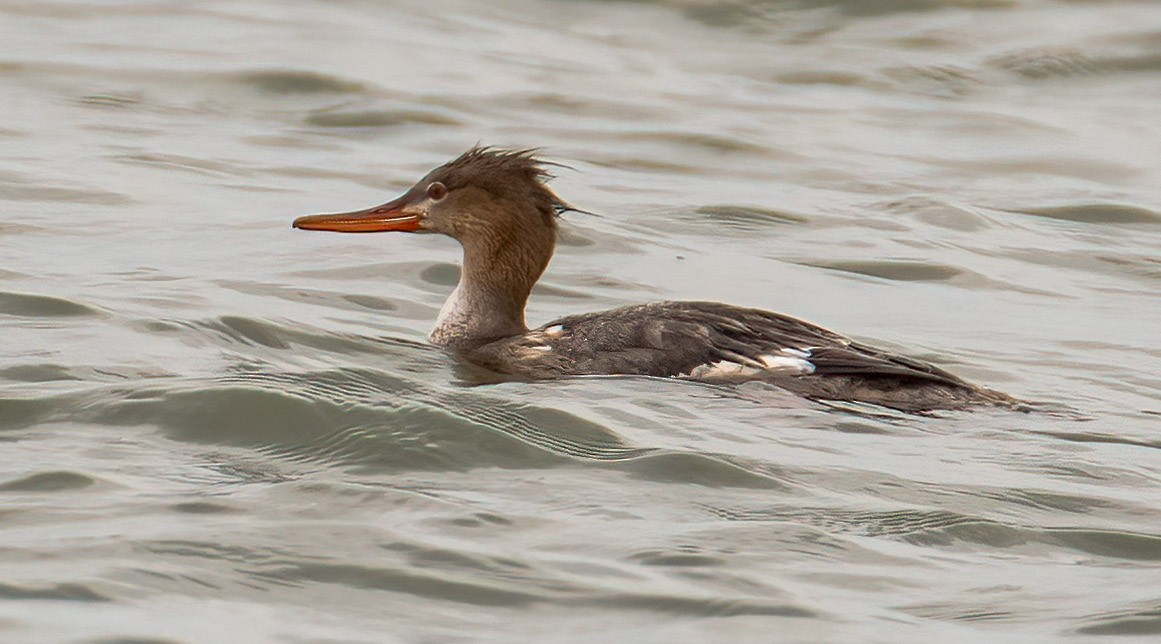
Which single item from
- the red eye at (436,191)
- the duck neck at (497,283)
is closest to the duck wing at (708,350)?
the duck neck at (497,283)

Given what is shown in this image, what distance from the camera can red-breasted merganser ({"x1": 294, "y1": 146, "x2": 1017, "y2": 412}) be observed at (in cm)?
785

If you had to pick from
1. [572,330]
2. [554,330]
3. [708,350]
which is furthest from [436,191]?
[708,350]

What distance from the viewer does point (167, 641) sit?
16.4ft

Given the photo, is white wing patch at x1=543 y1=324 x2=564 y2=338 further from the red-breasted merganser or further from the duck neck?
the duck neck

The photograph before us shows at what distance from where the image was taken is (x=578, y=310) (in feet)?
32.7

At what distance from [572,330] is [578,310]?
5.70 ft

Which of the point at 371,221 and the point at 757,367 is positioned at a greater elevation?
the point at 371,221

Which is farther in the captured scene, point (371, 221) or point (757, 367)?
point (371, 221)

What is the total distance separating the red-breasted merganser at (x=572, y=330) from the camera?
25.7 ft

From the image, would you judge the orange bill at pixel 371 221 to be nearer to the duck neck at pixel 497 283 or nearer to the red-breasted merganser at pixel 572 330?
the red-breasted merganser at pixel 572 330

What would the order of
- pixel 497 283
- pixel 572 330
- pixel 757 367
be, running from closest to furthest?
pixel 757 367
pixel 572 330
pixel 497 283

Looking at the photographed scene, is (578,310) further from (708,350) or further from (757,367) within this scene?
(757,367)

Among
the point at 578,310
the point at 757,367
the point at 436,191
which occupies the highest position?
the point at 436,191

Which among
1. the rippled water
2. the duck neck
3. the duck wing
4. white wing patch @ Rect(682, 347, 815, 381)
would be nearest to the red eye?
the duck neck
